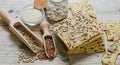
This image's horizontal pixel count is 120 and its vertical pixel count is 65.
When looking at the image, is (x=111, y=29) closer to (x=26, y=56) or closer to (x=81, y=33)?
(x=81, y=33)

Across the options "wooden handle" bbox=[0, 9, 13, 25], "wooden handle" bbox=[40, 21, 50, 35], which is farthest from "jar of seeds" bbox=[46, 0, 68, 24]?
"wooden handle" bbox=[0, 9, 13, 25]

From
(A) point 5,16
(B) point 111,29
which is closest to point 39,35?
(A) point 5,16

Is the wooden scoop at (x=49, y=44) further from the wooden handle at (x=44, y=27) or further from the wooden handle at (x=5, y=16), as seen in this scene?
the wooden handle at (x=5, y=16)

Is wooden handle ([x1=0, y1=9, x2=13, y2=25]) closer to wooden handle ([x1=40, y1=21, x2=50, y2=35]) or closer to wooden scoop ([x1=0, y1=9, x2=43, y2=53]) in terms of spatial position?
wooden scoop ([x1=0, y1=9, x2=43, y2=53])

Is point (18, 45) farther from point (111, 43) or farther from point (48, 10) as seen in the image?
point (111, 43)

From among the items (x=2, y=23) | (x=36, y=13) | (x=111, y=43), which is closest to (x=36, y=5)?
(x=36, y=13)
